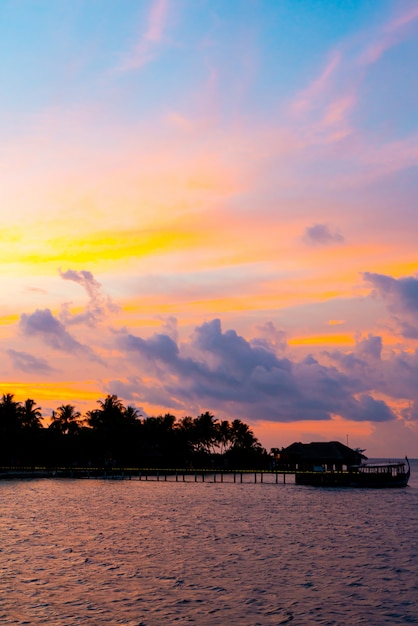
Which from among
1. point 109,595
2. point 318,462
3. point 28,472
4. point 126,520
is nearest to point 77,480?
point 28,472

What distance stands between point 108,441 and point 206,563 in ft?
380

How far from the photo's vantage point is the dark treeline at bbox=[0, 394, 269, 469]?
150250 mm

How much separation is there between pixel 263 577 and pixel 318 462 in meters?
99.4

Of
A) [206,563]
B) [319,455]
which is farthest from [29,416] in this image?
[206,563]

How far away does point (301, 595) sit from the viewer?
37188mm

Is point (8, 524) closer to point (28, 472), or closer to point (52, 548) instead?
point (52, 548)

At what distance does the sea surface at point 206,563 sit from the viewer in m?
33.4

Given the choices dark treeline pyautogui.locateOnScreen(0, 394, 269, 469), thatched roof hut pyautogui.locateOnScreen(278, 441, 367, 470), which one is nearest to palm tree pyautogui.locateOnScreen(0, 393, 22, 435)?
dark treeline pyautogui.locateOnScreen(0, 394, 269, 469)

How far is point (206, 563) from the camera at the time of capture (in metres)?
46.6

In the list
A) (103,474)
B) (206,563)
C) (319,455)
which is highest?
(319,455)

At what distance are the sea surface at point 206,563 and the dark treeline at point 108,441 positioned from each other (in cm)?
6021

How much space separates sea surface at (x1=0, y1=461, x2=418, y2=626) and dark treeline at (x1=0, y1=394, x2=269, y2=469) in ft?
198

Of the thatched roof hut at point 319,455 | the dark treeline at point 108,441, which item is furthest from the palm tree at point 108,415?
the thatched roof hut at point 319,455

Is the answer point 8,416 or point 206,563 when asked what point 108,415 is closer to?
point 8,416
